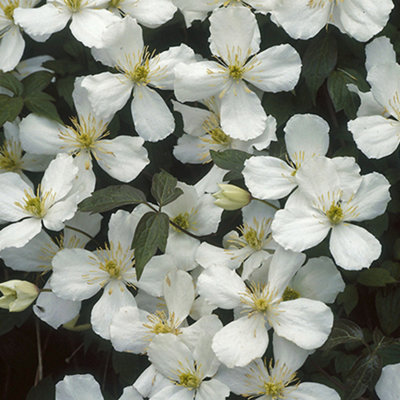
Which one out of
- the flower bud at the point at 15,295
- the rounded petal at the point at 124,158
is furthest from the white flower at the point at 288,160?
the flower bud at the point at 15,295

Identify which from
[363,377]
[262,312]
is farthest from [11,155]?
[363,377]

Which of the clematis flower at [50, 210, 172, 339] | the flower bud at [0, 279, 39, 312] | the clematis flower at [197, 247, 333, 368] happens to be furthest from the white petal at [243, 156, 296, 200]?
the flower bud at [0, 279, 39, 312]

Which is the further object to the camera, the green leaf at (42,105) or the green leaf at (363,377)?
the green leaf at (42,105)

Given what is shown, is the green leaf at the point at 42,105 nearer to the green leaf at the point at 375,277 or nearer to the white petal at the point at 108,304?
the white petal at the point at 108,304

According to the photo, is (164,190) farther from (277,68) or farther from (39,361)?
(39,361)

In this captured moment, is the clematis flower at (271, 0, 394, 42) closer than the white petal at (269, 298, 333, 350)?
No

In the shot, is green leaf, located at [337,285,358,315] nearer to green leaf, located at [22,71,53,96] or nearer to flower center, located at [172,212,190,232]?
flower center, located at [172,212,190,232]
